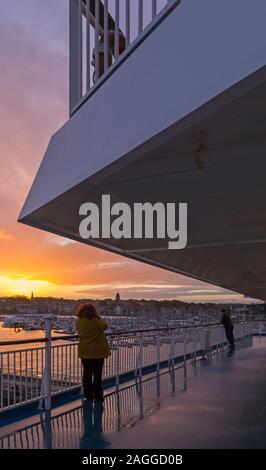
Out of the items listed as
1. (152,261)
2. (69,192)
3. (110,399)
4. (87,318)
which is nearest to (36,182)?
(69,192)

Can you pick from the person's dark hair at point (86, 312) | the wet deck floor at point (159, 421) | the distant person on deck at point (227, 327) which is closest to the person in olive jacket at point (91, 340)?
the person's dark hair at point (86, 312)

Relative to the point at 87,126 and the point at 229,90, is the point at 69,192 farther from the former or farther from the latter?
the point at 229,90

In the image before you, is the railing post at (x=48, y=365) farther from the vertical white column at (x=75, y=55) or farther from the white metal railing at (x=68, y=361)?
the vertical white column at (x=75, y=55)

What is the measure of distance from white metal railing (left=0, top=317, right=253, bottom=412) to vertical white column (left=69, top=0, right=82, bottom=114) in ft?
9.77

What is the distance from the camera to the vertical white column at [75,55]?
513 centimetres

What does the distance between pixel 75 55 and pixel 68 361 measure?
15.4ft

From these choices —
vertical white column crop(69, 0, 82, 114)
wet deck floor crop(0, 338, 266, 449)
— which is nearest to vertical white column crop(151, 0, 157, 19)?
vertical white column crop(69, 0, 82, 114)

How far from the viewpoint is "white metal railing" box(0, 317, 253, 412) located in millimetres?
6547

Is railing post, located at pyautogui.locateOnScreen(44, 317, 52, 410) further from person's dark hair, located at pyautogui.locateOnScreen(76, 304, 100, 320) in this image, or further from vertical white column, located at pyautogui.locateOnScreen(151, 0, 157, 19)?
vertical white column, located at pyautogui.locateOnScreen(151, 0, 157, 19)

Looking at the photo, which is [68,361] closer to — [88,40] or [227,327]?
[88,40]

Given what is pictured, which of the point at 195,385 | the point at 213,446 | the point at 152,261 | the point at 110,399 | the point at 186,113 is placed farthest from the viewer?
the point at 152,261

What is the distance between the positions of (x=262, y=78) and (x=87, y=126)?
2199 millimetres
